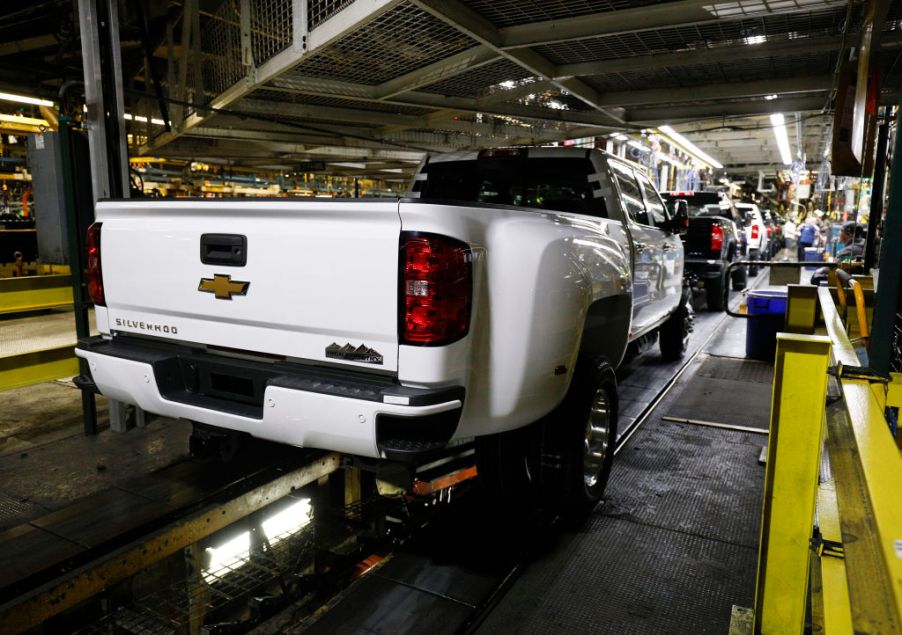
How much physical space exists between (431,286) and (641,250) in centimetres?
271

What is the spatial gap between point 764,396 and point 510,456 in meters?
3.72

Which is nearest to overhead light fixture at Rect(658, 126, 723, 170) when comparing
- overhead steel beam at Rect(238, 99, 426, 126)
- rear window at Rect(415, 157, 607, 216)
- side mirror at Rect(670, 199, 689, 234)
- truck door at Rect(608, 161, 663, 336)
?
side mirror at Rect(670, 199, 689, 234)

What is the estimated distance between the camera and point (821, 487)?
2617 millimetres

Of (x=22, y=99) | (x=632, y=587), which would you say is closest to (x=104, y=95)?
(x=632, y=587)

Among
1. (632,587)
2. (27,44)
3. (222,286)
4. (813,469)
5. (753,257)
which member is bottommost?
(632,587)

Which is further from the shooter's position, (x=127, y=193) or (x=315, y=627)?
(x=127, y=193)

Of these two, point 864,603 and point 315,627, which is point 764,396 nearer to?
point 315,627

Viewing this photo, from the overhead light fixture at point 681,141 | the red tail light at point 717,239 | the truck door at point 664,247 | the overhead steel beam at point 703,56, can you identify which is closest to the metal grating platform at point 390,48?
the overhead steel beam at point 703,56

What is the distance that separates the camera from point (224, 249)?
257 cm

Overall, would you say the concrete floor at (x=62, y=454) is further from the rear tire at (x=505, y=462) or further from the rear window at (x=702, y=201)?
the rear window at (x=702, y=201)

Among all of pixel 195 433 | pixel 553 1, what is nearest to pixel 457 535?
pixel 195 433

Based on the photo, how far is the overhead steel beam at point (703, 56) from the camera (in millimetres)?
4824

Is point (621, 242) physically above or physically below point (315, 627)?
above

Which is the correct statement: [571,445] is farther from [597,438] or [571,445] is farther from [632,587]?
[632,587]
